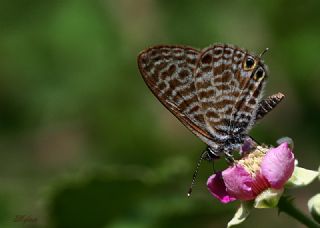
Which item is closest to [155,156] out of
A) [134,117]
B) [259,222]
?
[134,117]

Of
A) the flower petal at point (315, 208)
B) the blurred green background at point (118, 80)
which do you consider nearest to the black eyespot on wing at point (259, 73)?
the flower petal at point (315, 208)

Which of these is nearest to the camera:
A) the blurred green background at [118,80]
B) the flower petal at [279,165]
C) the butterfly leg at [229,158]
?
the flower petal at [279,165]

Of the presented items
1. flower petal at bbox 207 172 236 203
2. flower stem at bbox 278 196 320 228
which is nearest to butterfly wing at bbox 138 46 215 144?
flower petal at bbox 207 172 236 203

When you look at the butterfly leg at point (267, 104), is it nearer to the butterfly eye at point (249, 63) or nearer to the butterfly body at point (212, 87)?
the butterfly body at point (212, 87)

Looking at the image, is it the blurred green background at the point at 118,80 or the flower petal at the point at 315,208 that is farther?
the blurred green background at the point at 118,80

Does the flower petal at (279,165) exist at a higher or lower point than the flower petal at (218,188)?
higher

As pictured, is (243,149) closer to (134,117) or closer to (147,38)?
(134,117)

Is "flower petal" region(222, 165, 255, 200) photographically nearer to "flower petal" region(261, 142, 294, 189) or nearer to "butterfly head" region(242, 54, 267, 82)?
"flower petal" region(261, 142, 294, 189)

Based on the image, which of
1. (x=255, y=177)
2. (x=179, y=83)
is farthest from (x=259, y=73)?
(x=255, y=177)
